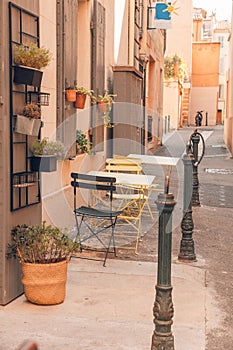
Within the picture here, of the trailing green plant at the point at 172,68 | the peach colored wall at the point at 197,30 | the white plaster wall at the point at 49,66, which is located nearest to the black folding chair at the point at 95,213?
the white plaster wall at the point at 49,66

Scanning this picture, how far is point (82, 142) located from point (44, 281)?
11.1 ft

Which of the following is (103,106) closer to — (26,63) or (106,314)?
(26,63)

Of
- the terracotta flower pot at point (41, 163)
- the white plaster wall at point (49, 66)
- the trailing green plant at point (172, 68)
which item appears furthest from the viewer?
the trailing green plant at point (172, 68)

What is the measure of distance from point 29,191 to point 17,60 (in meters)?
1.11

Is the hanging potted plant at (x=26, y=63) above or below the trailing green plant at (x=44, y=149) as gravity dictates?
above

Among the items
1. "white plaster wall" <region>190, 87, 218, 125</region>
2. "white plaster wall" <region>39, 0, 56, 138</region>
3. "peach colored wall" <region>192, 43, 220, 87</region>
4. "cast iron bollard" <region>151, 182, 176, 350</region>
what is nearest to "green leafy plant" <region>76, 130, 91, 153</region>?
"white plaster wall" <region>39, 0, 56, 138</region>

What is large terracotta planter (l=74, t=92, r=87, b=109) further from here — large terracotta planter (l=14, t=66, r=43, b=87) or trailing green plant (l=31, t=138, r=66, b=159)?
large terracotta planter (l=14, t=66, r=43, b=87)

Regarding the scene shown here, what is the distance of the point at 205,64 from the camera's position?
133ft

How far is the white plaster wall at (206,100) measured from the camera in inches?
1588

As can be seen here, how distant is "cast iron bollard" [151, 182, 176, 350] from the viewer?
346 cm

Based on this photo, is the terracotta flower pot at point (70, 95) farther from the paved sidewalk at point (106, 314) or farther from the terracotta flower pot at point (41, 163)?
the paved sidewalk at point (106, 314)

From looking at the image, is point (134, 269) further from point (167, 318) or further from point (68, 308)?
point (167, 318)

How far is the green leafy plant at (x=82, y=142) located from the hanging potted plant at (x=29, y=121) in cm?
277

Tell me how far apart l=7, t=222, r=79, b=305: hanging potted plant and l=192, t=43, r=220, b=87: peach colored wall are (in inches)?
1470
